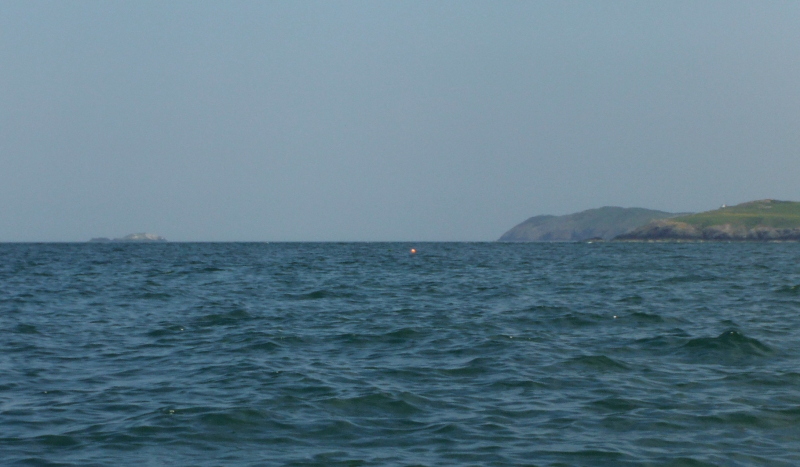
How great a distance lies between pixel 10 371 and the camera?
1723cm

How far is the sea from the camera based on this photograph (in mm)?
11508

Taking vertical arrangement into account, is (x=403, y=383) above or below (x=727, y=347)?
below

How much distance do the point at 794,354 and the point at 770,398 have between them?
17.3 ft

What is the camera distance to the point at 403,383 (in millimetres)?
15852

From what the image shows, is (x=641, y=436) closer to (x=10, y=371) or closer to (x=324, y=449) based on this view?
(x=324, y=449)

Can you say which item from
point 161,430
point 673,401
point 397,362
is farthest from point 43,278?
point 673,401

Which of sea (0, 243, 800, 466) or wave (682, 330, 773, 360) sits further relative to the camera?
wave (682, 330, 773, 360)

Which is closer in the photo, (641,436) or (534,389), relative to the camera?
(641,436)

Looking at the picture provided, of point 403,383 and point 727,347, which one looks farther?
point 727,347

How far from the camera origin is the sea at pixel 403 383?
11508mm

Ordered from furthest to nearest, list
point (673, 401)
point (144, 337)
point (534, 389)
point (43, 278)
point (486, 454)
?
point (43, 278) < point (144, 337) < point (534, 389) < point (673, 401) < point (486, 454)

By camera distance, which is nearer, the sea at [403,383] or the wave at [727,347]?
the sea at [403,383]

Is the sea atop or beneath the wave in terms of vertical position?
beneath

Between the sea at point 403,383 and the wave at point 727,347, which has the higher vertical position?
the wave at point 727,347
